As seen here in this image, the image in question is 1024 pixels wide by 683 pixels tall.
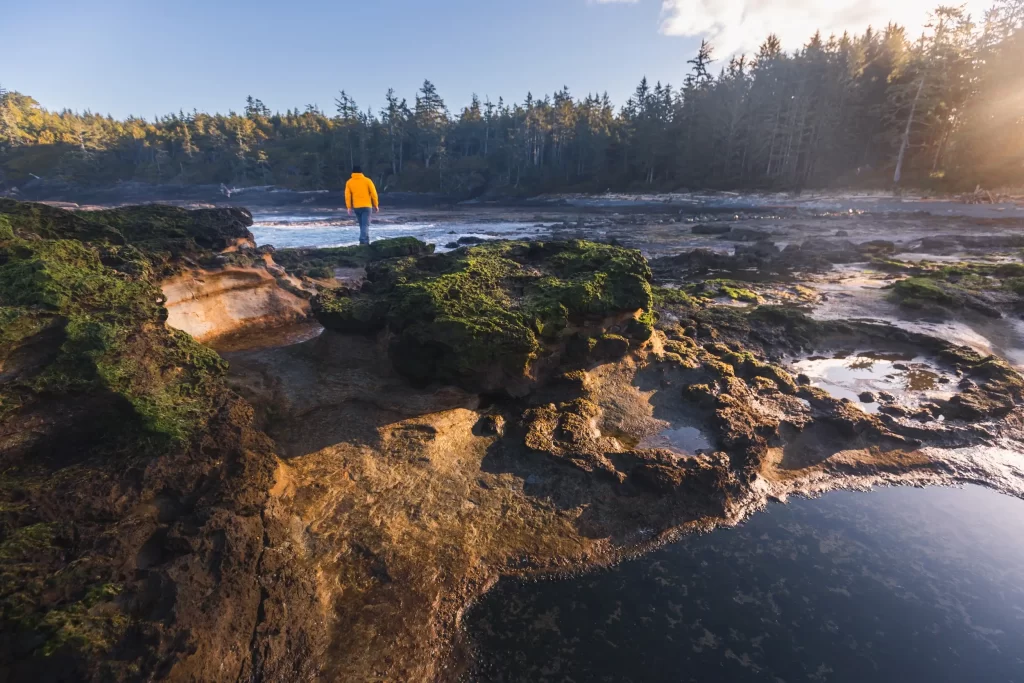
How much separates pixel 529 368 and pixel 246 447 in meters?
3.35

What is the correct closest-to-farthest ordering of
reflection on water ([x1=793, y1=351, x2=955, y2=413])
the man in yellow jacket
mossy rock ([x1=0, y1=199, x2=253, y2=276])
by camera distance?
mossy rock ([x1=0, y1=199, x2=253, y2=276])
reflection on water ([x1=793, y1=351, x2=955, y2=413])
the man in yellow jacket

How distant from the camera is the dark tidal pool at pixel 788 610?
3.32 metres

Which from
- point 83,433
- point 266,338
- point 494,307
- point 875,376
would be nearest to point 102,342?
point 83,433

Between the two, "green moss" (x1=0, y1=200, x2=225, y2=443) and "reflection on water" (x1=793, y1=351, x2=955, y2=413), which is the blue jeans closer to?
"green moss" (x1=0, y1=200, x2=225, y2=443)

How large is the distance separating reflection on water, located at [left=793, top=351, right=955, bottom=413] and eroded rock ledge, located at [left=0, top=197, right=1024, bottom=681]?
0.31 metres

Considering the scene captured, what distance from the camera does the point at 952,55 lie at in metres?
39.8

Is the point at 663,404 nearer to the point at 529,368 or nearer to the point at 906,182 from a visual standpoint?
the point at 529,368

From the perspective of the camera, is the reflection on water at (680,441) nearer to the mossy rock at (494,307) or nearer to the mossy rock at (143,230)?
the mossy rock at (494,307)

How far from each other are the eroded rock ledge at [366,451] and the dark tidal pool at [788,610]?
0.31 m

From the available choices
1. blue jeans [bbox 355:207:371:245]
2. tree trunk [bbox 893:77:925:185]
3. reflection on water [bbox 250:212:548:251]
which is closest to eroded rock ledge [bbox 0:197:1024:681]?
blue jeans [bbox 355:207:371:245]

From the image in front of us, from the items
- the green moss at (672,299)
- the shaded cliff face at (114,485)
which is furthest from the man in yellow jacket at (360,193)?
the shaded cliff face at (114,485)

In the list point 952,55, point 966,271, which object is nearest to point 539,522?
point 966,271

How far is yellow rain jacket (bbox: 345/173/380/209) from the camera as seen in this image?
554 inches

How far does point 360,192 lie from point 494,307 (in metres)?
10.0
